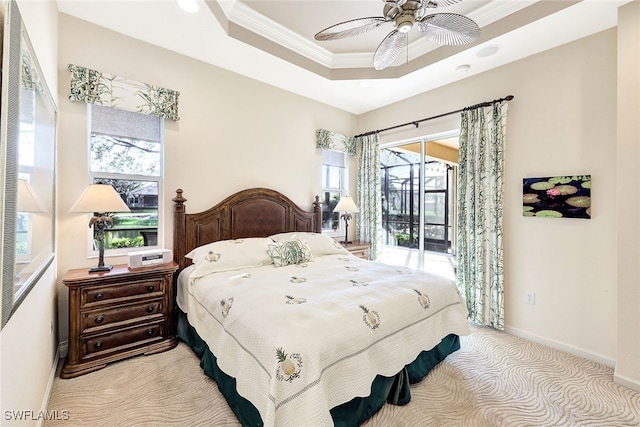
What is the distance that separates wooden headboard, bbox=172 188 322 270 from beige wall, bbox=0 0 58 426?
3.34 feet

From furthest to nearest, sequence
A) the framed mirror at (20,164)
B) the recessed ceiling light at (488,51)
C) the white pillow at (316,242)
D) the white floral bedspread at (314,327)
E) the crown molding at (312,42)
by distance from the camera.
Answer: the white pillow at (316,242), the recessed ceiling light at (488,51), the crown molding at (312,42), the white floral bedspread at (314,327), the framed mirror at (20,164)

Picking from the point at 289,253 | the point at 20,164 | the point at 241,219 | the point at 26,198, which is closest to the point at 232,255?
the point at 289,253

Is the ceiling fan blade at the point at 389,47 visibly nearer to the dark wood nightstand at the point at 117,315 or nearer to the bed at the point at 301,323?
the bed at the point at 301,323

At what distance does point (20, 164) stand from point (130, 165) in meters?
1.69

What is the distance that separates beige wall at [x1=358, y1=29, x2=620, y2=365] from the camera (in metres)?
2.37

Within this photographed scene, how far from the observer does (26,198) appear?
125cm

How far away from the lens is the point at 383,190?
4504 millimetres

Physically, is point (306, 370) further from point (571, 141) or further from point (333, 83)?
point (333, 83)

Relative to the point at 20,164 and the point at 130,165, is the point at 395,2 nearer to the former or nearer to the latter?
the point at 20,164

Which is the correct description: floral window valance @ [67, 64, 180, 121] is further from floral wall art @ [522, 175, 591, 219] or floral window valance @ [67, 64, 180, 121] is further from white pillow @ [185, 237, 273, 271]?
floral wall art @ [522, 175, 591, 219]

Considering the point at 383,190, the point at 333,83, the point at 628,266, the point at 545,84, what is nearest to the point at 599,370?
the point at 628,266

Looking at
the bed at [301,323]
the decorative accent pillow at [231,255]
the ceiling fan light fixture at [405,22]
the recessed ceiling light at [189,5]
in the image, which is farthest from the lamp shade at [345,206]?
the recessed ceiling light at [189,5]

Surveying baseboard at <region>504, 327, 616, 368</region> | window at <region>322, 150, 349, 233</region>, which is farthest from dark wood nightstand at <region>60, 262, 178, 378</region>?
baseboard at <region>504, 327, 616, 368</region>

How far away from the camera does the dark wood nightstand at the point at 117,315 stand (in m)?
2.10
